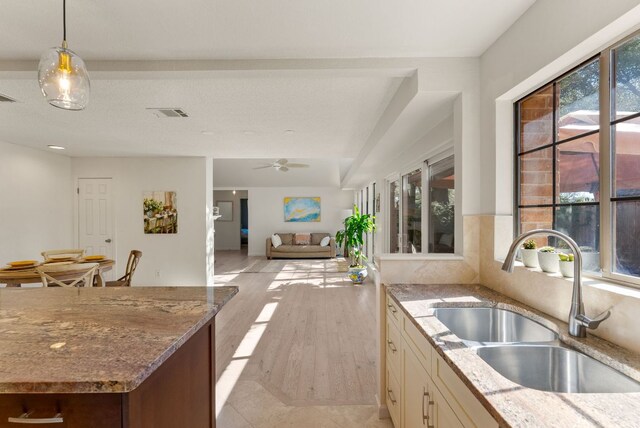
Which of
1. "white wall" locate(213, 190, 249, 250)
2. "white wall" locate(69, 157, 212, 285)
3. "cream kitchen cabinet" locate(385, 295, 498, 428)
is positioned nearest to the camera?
"cream kitchen cabinet" locate(385, 295, 498, 428)

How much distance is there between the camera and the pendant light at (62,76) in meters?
1.48

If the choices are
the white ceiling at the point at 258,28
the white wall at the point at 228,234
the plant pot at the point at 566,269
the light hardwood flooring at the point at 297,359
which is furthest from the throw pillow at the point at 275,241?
the plant pot at the point at 566,269

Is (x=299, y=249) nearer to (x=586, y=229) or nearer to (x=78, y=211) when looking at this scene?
(x=78, y=211)

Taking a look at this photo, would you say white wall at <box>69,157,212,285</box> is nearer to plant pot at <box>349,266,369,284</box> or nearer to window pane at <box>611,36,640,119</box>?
plant pot at <box>349,266,369,284</box>

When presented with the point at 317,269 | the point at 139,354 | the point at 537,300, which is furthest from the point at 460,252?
the point at 317,269

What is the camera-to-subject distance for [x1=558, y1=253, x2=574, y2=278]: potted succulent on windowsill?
1540mm

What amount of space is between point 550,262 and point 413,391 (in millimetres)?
918

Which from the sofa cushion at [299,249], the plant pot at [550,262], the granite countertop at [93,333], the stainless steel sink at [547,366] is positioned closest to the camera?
the granite countertop at [93,333]

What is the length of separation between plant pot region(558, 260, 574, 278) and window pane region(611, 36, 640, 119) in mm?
653

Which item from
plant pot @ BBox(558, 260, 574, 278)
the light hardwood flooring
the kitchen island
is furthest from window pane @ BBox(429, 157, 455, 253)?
the kitchen island

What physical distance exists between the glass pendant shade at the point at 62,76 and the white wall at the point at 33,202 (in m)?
4.66

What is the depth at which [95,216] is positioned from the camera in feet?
20.2

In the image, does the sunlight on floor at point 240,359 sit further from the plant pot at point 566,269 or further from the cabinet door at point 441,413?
the plant pot at point 566,269

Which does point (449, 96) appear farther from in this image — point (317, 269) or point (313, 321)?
point (317, 269)
